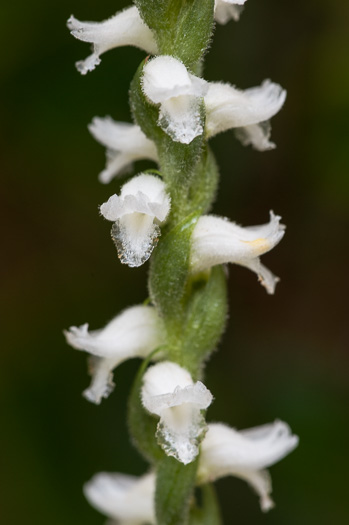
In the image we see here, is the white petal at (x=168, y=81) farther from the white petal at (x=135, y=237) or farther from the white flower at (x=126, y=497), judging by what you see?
the white flower at (x=126, y=497)

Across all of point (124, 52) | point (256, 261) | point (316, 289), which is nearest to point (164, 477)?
point (256, 261)

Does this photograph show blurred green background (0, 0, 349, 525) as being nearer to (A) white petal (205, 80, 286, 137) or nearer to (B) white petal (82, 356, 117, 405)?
(B) white petal (82, 356, 117, 405)

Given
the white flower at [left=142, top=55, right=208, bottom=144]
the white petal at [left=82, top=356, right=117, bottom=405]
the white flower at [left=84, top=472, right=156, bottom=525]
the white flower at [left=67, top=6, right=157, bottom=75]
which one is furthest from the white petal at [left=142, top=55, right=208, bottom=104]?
the white flower at [left=84, top=472, right=156, bottom=525]

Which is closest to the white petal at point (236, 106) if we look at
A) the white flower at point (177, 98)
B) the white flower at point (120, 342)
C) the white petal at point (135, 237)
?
the white flower at point (177, 98)

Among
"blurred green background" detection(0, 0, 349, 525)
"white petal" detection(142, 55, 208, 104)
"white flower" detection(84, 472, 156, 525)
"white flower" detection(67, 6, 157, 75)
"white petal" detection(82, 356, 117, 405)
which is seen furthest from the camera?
"blurred green background" detection(0, 0, 349, 525)

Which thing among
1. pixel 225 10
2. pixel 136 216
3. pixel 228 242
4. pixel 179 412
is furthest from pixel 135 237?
pixel 225 10

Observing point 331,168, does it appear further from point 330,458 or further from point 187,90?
point 187,90
